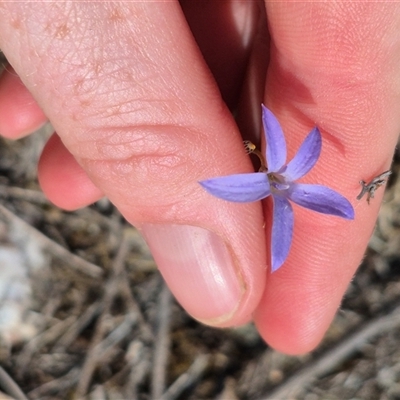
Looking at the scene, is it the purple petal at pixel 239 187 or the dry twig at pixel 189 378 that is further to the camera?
the dry twig at pixel 189 378

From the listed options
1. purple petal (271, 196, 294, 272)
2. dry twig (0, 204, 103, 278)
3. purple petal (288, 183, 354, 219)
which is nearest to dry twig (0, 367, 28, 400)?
dry twig (0, 204, 103, 278)

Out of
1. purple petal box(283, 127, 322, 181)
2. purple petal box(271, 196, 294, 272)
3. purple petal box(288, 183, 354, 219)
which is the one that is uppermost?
purple petal box(283, 127, 322, 181)

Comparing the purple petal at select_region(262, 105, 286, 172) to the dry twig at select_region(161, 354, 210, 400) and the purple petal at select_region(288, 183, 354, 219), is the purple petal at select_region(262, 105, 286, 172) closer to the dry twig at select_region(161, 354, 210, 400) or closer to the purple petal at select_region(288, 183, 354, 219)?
the purple petal at select_region(288, 183, 354, 219)

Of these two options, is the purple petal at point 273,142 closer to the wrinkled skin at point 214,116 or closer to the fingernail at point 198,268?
the wrinkled skin at point 214,116

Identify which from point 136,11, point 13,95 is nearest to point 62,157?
point 13,95

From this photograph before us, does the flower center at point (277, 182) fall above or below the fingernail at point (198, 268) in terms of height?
above

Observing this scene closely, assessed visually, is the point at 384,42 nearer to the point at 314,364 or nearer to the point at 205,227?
the point at 205,227

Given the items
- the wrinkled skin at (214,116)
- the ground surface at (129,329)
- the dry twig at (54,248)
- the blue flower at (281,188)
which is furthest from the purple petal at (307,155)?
the dry twig at (54,248)
